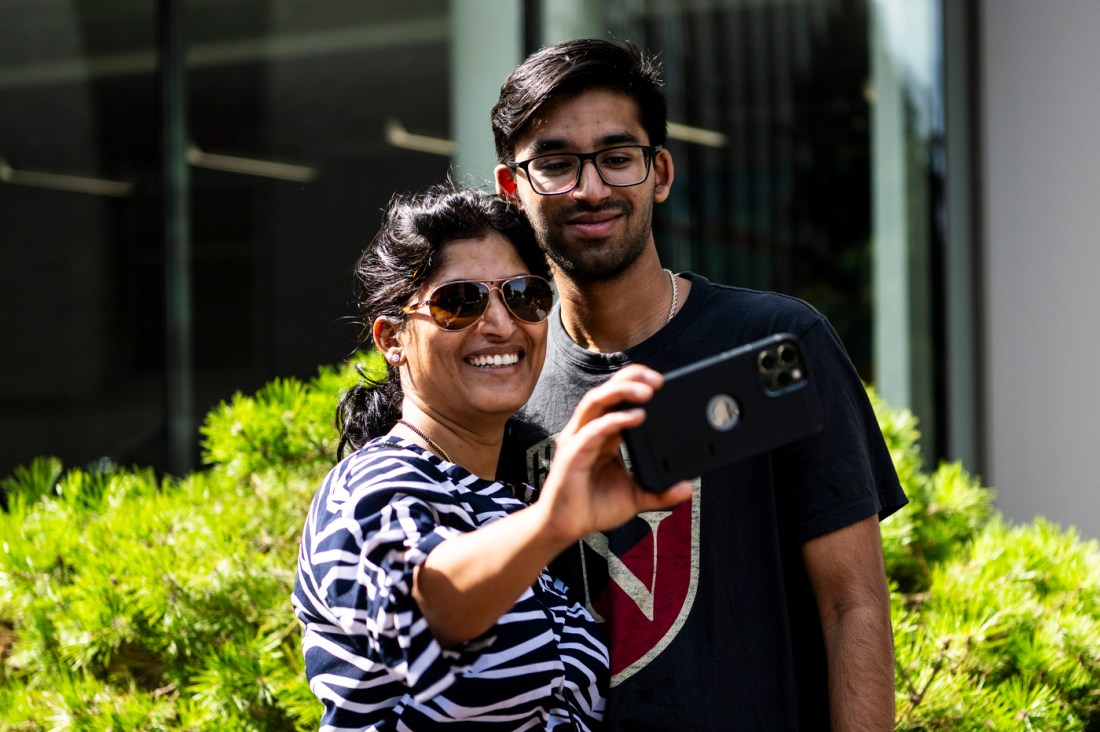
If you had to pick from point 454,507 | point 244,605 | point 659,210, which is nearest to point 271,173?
point 659,210

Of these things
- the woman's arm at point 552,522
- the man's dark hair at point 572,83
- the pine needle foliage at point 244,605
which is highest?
the man's dark hair at point 572,83

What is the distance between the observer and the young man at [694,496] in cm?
168

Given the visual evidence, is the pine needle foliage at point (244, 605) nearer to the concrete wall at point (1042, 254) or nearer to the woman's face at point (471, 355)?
the woman's face at point (471, 355)

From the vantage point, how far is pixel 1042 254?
5.42m

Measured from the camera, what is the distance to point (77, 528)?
279 cm

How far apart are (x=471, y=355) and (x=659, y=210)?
12.7ft

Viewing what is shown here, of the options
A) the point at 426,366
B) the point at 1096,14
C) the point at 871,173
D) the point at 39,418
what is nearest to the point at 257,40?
the point at 39,418

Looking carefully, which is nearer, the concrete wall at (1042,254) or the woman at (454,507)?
the woman at (454,507)

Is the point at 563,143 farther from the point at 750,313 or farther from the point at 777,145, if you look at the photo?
the point at 777,145

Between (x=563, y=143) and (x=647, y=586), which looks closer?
(x=647, y=586)

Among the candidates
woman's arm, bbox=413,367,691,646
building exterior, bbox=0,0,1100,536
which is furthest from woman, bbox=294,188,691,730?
building exterior, bbox=0,0,1100,536

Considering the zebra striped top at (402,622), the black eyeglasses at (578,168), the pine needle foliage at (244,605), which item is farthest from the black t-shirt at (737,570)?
the pine needle foliage at (244,605)

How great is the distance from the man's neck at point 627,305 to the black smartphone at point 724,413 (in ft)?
1.99

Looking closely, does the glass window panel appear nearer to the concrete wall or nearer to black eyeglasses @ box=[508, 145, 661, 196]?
the concrete wall
